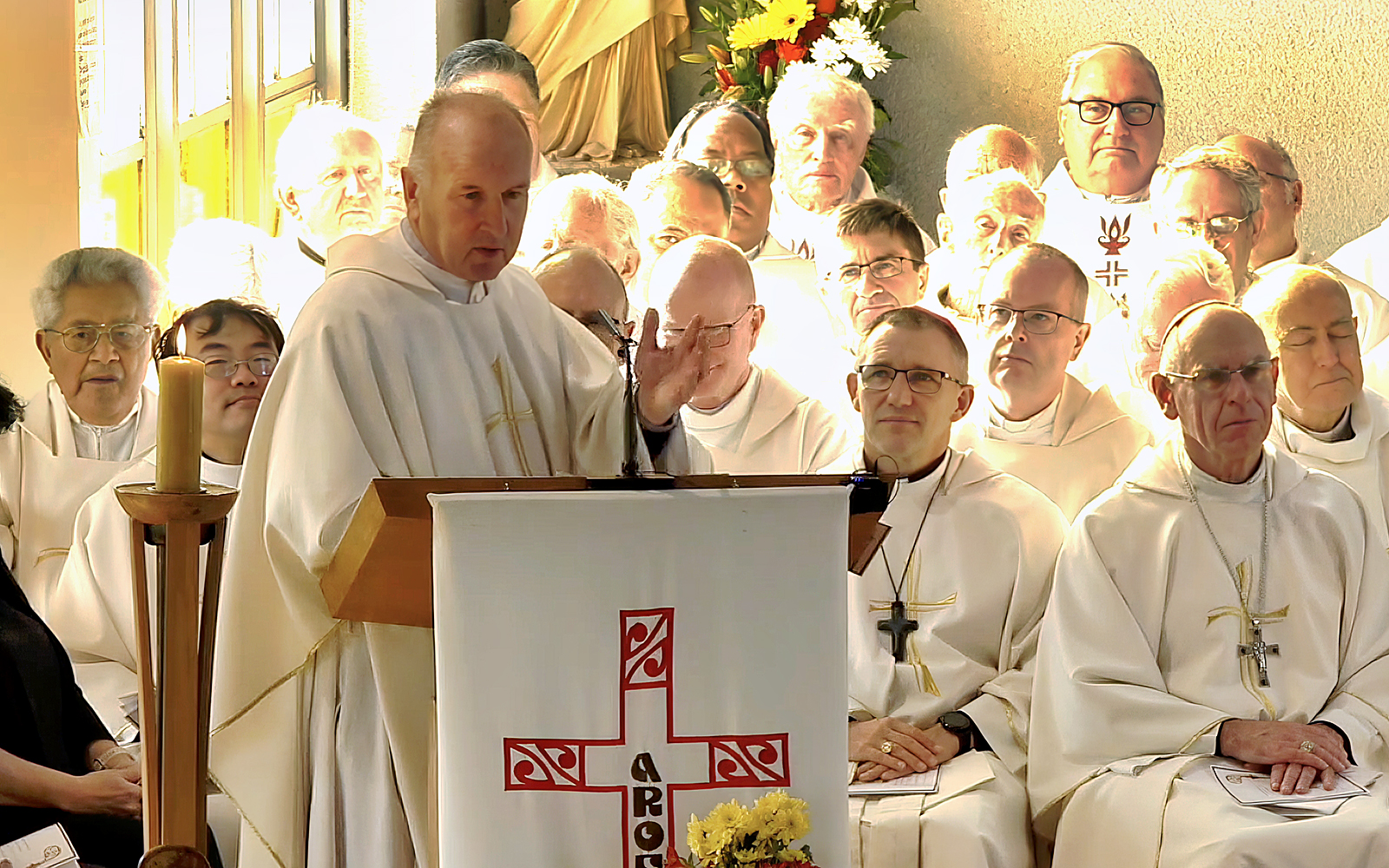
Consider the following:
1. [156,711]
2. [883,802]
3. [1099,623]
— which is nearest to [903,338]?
[1099,623]

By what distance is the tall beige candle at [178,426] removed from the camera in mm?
1936

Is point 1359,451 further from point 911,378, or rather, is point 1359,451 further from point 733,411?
point 733,411

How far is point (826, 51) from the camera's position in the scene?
817cm

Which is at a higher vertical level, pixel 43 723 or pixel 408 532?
Result: pixel 408 532

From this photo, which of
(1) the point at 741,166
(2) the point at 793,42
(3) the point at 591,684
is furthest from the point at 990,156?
(3) the point at 591,684

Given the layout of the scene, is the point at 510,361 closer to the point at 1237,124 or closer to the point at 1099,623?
the point at 1099,623

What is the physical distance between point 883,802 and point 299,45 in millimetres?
6089

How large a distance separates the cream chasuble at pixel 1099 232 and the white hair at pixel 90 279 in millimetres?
3328

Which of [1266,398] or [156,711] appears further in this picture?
[1266,398]

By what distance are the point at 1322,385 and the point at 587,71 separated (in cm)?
499

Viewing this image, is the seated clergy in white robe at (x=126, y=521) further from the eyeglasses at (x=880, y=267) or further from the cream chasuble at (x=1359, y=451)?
the cream chasuble at (x=1359, y=451)

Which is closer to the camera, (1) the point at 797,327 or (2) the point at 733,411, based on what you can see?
(2) the point at 733,411

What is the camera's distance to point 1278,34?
868 centimetres

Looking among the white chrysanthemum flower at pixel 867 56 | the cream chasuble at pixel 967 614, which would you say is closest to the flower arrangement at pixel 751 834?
the cream chasuble at pixel 967 614
